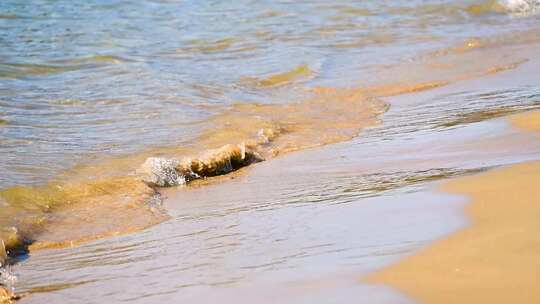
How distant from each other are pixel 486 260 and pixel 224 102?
4.92 metres

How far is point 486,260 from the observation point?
271 cm

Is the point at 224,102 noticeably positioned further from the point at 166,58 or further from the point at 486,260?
the point at 486,260

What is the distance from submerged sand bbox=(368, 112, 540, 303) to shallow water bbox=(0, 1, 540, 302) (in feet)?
0.70

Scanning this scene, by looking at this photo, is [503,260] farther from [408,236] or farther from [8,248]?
[8,248]

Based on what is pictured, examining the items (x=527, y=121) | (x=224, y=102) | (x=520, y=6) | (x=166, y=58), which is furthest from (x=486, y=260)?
(x=520, y=6)

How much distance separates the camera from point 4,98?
25.0ft

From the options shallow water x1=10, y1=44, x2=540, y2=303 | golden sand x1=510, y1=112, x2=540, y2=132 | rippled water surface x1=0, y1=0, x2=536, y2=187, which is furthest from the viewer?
rippled water surface x1=0, y1=0, x2=536, y2=187

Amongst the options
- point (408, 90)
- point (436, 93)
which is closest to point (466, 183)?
point (436, 93)

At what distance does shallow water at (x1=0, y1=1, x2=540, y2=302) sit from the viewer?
4.38 m

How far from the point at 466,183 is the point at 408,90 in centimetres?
422

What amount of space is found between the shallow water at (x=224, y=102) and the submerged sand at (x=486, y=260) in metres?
0.21

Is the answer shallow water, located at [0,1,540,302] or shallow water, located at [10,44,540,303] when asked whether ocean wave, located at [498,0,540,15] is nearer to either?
shallow water, located at [0,1,540,302]

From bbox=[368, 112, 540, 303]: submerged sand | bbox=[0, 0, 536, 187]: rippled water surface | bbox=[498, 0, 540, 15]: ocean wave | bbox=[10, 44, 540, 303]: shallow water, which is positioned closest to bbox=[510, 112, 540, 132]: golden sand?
bbox=[10, 44, 540, 303]: shallow water

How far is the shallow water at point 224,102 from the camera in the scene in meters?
4.38
